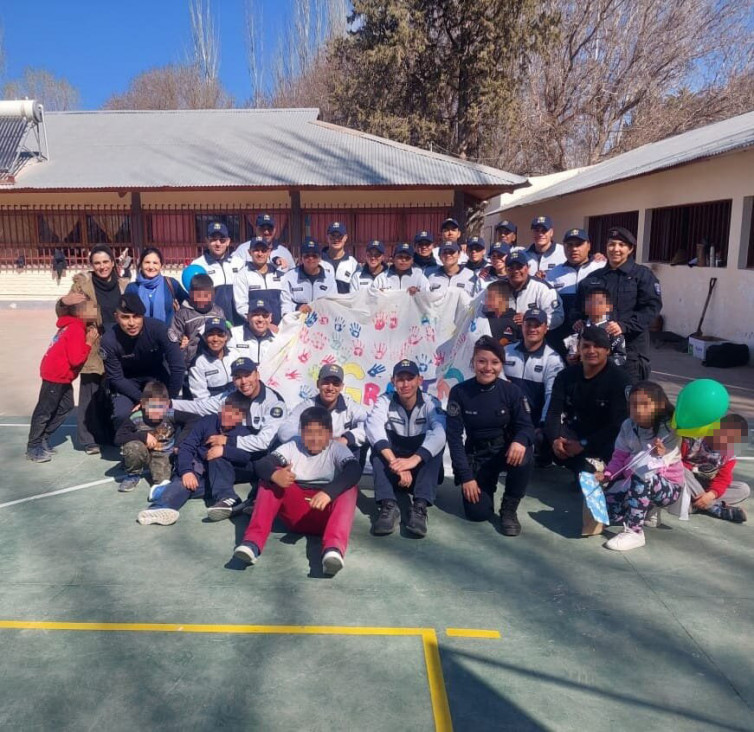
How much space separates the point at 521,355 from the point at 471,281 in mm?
1710

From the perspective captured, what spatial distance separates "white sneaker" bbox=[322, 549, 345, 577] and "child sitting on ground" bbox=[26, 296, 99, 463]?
3216 mm

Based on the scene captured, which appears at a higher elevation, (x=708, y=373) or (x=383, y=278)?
(x=383, y=278)

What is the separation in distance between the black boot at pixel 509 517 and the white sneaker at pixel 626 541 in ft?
1.82

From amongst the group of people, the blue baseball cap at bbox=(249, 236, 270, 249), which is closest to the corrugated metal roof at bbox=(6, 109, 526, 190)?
the blue baseball cap at bbox=(249, 236, 270, 249)

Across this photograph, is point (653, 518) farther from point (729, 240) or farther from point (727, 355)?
point (729, 240)

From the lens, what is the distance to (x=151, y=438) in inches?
194

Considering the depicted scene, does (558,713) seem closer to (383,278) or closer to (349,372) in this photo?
(349,372)

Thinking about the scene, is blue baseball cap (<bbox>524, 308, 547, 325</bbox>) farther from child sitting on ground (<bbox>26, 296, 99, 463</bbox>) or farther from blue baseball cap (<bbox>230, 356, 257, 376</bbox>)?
child sitting on ground (<bbox>26, 296, 99, 463</bbox>)

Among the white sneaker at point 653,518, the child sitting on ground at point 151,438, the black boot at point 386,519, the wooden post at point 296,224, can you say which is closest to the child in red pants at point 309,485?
the black boot at point 386,519

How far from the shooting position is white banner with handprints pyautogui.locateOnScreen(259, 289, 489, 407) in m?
5.98

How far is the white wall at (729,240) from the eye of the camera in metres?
10.9

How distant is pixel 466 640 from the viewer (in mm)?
3104

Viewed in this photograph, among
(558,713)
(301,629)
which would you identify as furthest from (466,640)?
(301,629)

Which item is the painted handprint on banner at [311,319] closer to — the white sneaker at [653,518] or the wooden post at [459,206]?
the white sneaker at [653,518]
